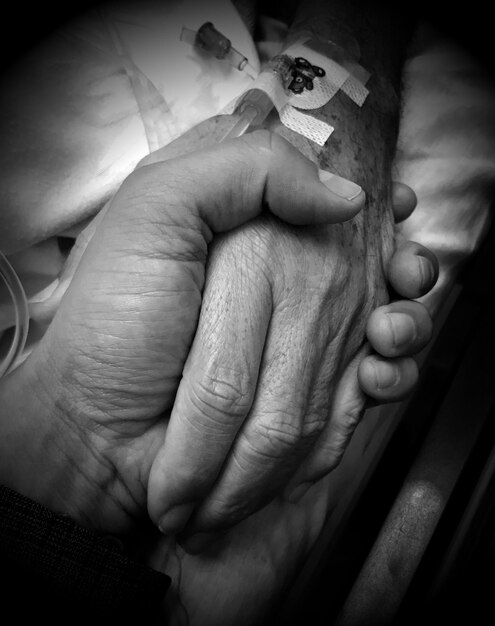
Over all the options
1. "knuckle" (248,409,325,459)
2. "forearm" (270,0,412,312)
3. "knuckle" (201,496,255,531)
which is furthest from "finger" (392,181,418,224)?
"knuckle" (201,496,255,531)

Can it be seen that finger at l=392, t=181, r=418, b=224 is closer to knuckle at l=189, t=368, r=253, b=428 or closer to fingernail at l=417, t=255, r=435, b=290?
fingernail at l=417, t=255, r=435, b=290

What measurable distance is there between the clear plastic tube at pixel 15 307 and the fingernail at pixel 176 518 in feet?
1.14

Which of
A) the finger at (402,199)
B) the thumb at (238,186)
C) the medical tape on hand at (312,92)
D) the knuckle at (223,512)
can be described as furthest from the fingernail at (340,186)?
the knuckle at (223,512)

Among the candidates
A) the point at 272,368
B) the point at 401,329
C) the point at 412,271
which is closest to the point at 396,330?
the point at 401,329

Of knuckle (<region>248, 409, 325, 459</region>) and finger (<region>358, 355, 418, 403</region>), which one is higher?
knuckle (<region>248, 409, 325, 459</region>)

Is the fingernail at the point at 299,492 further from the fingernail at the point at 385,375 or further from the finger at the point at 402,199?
the finger at the point at 402,199

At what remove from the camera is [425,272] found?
88cm

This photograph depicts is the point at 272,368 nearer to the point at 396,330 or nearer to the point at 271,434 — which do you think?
the point at 271,434

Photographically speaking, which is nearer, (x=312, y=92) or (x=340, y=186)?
(x=340, y=186)

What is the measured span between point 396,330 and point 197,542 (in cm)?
45

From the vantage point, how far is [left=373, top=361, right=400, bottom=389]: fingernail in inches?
32.4

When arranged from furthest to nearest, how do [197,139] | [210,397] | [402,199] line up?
[402,199]
[197,139]
[210,397]

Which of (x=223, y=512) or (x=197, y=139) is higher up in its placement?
(x=197, y=139)

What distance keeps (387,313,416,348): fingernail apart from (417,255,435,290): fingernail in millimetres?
82
